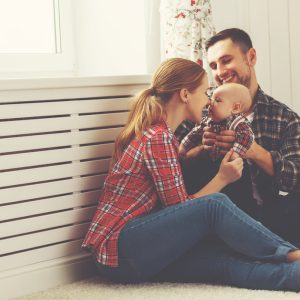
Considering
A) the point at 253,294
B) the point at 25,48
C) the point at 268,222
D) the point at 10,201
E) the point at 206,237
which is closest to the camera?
the point at 253,294

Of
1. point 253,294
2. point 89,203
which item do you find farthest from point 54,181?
point 253,294

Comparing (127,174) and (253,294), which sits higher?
(127,174)

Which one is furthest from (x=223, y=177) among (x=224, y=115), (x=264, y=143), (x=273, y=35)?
(x=273, y=35)

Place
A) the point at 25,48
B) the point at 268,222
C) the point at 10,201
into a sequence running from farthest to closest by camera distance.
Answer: the point at 25,48 < the point at 268,222 < the point at 10,201

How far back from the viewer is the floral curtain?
2.43 meters

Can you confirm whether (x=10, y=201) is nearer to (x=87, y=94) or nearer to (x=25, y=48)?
(x=87, y=94)

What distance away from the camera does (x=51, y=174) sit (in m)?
1.78

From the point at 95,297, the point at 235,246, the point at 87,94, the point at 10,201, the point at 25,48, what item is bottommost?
the point at 95,297

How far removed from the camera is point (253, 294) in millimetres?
1571

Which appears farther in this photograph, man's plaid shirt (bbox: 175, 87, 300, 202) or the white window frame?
the white window frame

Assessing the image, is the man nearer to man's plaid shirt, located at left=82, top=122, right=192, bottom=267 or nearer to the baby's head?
the baby's head

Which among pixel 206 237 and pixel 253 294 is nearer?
pixel 253 294

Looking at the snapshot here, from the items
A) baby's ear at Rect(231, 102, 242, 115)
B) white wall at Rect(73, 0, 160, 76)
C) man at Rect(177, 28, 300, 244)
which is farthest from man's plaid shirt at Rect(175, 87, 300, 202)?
white wall at Rect(73, 0, 160, 76)

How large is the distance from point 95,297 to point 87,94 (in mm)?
612
